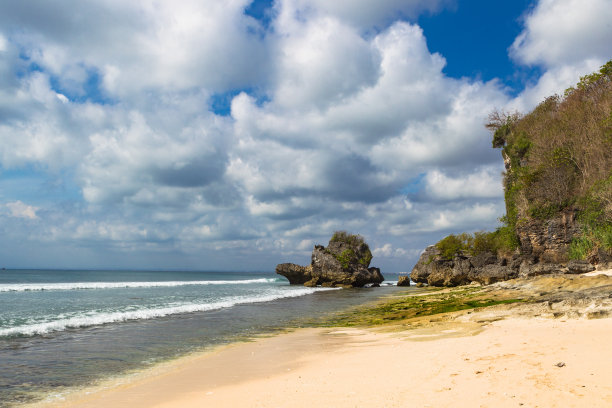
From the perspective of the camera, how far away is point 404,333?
39.1ft

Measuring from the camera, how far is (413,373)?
20.8 ft

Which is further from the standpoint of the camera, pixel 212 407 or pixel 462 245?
pixel 462 245

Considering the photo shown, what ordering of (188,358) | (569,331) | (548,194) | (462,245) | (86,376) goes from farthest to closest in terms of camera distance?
1. (462,245)
2. (548,194)
3. (188,358)
4. (86,376)
5. (569,331)

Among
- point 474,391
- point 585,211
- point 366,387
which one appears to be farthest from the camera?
point 585,211

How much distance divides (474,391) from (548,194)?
3360 centimetres

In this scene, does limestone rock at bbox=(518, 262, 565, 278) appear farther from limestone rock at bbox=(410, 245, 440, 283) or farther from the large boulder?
limestone rock at bbox=(410, 245, 440, 283)

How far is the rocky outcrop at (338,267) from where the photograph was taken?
6034cm

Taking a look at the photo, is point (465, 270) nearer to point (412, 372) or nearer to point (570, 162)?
point (570, 162)

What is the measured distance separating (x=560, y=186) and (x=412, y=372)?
106 feet

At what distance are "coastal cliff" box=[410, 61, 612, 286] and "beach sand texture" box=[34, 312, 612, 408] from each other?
20727 millimetres

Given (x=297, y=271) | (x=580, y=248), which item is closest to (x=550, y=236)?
(x=580, y=248)

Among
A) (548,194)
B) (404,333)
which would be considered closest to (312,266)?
(548,194)

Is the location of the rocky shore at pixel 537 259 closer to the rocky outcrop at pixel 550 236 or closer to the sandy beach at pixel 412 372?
the rocky outcrop at pixel 550 236

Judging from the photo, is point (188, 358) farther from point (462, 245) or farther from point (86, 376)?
point (462, 245)
